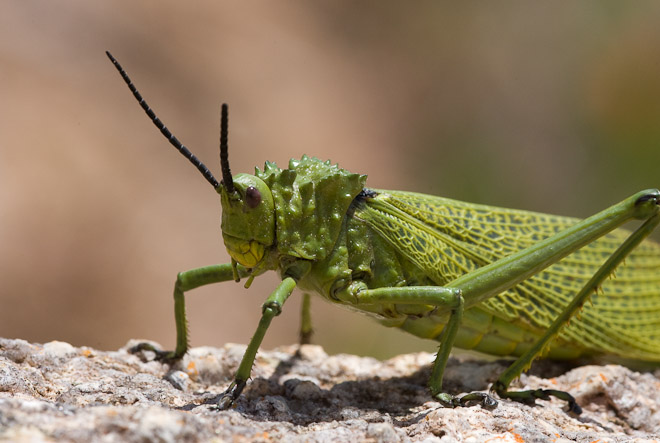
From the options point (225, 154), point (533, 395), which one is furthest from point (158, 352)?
point (533, 395)

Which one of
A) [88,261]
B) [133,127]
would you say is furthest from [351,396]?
[133,127]

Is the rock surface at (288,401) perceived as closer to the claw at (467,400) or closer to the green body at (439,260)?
the claw at (467,400)

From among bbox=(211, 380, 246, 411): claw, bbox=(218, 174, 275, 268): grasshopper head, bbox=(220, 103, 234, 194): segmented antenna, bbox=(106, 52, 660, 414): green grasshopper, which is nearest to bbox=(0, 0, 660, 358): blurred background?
bbox=(106, 52, 660, 414): green grasshopper

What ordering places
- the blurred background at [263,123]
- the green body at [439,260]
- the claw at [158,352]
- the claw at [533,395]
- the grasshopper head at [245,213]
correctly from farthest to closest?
the blurred background at [263,123], the claw at [158,352], the claw at [533,395], the green body at [439,260], the grasshopper head at [245,213]

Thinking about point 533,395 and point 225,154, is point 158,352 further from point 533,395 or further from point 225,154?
point 533,395

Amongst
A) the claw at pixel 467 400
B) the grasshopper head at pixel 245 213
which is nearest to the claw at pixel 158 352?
the grasshopper head at pixel 245 213

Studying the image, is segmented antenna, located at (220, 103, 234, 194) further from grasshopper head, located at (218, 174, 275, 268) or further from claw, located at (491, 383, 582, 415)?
claw, located at (491, 383, 582, 415)

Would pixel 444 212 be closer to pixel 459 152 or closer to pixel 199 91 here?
pixel 459 152

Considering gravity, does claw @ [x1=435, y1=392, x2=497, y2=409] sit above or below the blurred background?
below
